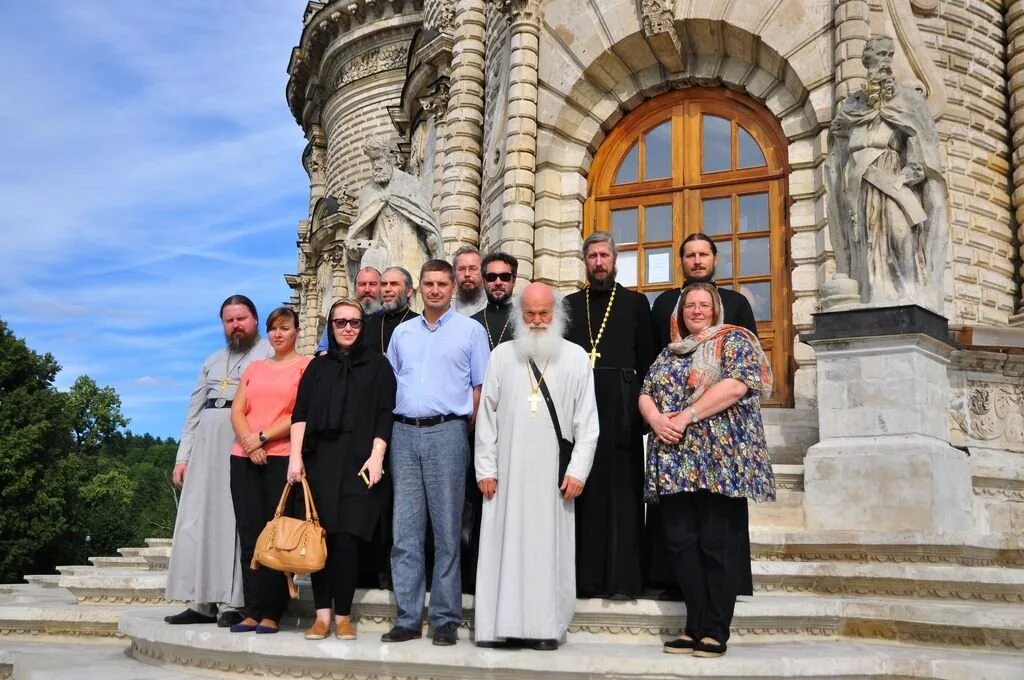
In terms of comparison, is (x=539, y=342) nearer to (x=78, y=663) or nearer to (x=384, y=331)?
(x=384, y=331)

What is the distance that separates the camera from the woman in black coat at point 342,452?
5.19m

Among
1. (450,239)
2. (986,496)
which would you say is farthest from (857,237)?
(450,239)

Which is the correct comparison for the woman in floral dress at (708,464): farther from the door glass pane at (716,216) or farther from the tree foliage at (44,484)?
the tree foliage at (44,484)

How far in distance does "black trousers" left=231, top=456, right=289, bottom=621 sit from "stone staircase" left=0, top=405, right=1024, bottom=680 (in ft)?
0.71

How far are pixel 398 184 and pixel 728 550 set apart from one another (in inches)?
250

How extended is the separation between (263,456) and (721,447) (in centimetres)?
250

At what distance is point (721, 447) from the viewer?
4949 millimetres

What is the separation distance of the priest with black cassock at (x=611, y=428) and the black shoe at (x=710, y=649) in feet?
2.05

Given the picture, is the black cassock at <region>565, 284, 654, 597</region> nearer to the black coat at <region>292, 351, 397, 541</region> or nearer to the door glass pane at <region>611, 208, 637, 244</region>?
the black coat at <region>292, 351, 397, 541</region>

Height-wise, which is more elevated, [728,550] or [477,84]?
[477,84]

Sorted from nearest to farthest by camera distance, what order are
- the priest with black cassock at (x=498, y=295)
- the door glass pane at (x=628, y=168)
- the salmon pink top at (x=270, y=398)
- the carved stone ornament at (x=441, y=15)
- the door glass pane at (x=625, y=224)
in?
the salmon pink top at (x=270, y=398) < the priest with black cassock at (x=498, y=295) < the door glass pane at (x=625, y=224) < the door glass pane at (x=628, y=168) < the carved stone ornament at (x=441, y=15)

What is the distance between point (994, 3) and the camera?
44.5 ft

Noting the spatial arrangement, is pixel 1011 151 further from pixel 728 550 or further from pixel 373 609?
pixel 373 609

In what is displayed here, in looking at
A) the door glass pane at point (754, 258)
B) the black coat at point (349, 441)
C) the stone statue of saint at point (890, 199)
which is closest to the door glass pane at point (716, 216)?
the door glass pane at point (754, 258)
